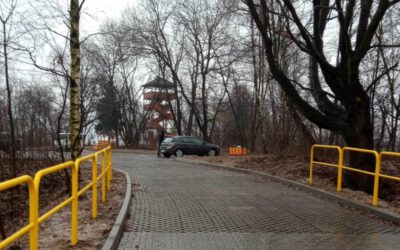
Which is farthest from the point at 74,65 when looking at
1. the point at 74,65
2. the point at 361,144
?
the point at 361,144

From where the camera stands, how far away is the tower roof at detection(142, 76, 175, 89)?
1710 inches

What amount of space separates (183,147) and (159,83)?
2118 centimetres

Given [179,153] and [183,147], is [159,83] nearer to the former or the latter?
[183,147]

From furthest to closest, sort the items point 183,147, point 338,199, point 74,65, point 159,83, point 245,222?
point 159,83 < point 183,147 < point 74,65 < point 338,199 < point 245,222

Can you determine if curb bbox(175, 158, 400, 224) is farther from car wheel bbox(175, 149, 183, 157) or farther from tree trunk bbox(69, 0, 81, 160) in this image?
car wheel bbox(175, 149, 183, 157)

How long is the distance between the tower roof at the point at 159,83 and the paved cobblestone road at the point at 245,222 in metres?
32.8

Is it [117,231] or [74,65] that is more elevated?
[74,65]

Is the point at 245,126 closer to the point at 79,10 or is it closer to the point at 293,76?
the point at 293,76

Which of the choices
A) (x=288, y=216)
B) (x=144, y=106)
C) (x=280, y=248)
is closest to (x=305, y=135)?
(x=288, y=216)

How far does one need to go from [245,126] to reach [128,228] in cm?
4518

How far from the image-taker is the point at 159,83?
46.8 metres

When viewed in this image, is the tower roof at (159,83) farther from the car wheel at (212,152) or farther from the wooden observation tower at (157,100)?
the car wheel at (212,152)

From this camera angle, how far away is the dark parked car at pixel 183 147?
2677 centimetres

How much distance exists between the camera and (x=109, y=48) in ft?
156
